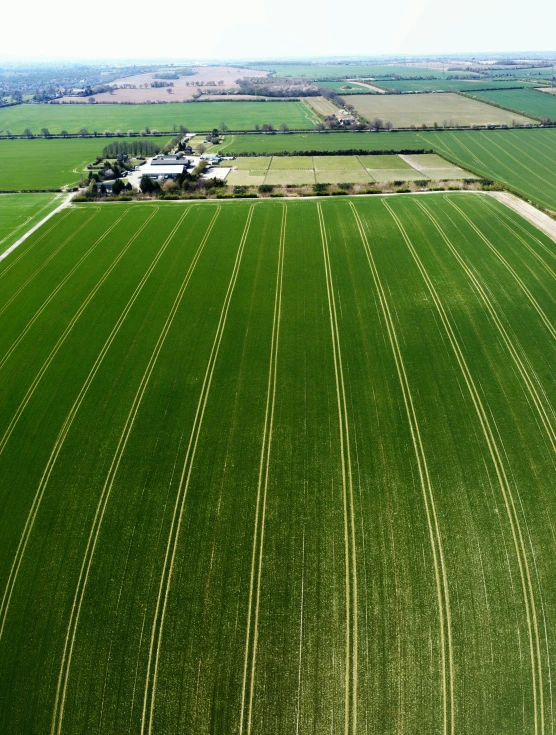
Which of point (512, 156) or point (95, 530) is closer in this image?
point (95, 530)

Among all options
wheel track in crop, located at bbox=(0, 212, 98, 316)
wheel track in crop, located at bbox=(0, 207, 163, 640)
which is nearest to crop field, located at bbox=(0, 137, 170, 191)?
wheel track in crop, located at bbox=(0, 212, 98, 316)

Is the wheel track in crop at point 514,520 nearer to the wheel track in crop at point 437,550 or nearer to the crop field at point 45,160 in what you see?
the wheel track in crop at point 437,550

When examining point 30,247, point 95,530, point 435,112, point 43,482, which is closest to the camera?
point 95,530

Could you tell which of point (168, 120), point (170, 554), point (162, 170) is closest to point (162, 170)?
point (162, 170)

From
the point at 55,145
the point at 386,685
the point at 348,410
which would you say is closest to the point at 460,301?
the point at 348,410

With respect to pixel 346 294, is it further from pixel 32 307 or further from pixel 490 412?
pixel 32 307

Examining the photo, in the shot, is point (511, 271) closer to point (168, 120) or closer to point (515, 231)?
point (515, 231)
